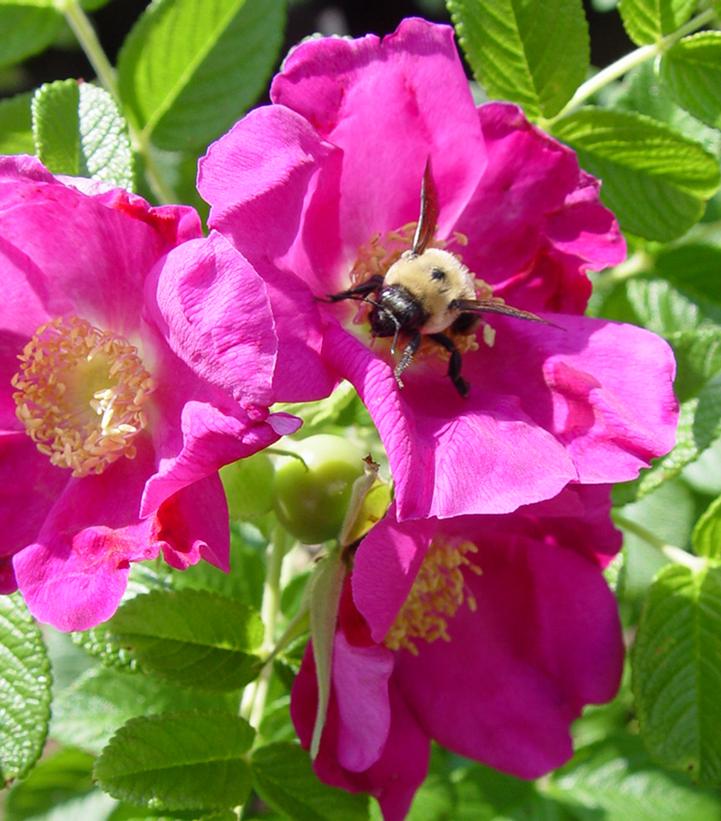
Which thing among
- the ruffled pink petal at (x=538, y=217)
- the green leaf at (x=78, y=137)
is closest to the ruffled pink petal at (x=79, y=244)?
the green leaf at (x=78, y=137)

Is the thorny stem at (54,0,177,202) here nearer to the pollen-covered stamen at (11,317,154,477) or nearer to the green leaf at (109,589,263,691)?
the pollen-covered stamen at (11,317,154,477)

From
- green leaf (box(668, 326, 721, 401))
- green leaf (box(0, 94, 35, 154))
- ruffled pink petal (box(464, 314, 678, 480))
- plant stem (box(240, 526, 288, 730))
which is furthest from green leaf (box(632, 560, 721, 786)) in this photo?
green leaf (box(0, 94, 35, 154))

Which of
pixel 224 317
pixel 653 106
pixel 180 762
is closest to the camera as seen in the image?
pixel 224 317

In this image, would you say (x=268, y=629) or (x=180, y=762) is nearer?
(x=180, y=762)

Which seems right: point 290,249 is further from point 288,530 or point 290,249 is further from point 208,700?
point 208,700

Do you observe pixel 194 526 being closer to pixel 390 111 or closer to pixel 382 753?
pixel 382 753

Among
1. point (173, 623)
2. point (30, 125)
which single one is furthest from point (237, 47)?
point (173, 623)

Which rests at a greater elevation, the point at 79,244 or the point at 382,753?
the point at 79,244

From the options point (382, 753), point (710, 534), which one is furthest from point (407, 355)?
point (710, 534)
